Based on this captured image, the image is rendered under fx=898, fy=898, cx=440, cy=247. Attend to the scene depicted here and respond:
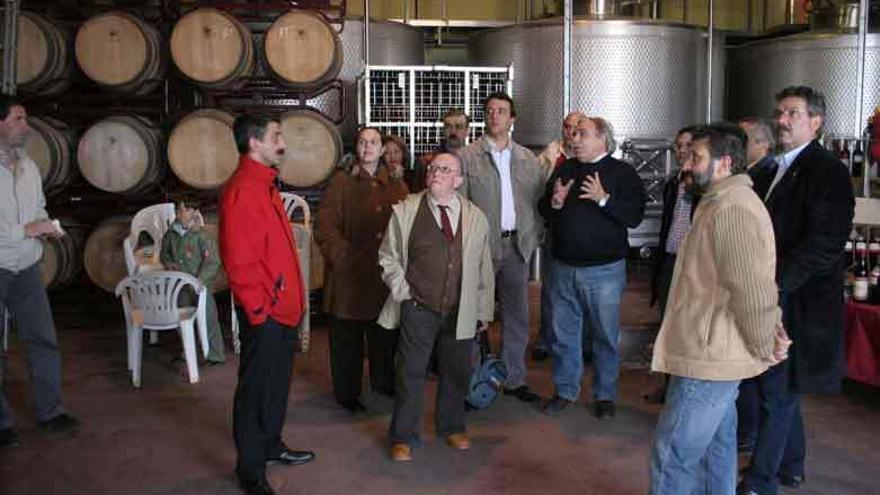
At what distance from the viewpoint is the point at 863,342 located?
4590 millimetres

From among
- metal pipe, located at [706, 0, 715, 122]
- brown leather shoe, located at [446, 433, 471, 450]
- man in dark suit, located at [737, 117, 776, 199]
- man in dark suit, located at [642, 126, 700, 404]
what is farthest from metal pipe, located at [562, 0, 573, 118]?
brown leather shoe, located at [446, 433, 471, 450]

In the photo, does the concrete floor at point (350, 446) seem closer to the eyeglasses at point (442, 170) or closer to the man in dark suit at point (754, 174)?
the man in dark suit at point (754, 174)

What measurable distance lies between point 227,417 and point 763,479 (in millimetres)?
2739

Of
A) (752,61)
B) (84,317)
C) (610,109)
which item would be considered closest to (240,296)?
(84,317)

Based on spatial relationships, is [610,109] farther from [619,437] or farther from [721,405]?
[721,405]

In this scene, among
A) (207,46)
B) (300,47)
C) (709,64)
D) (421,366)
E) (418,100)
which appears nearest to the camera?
(421,366)

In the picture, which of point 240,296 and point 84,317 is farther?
point 84,317

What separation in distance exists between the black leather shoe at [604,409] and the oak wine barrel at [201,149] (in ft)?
11.6

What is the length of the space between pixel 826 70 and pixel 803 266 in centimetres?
624

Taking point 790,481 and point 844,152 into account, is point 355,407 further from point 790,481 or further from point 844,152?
point 844,152

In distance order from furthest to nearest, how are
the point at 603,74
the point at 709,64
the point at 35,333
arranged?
the point at 709,64, the point at 603,74, the point at 35,333

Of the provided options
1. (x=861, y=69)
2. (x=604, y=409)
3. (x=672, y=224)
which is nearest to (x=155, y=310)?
(x=604, y=409)

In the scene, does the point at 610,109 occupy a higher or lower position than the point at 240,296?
higher

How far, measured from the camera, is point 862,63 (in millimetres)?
8273
